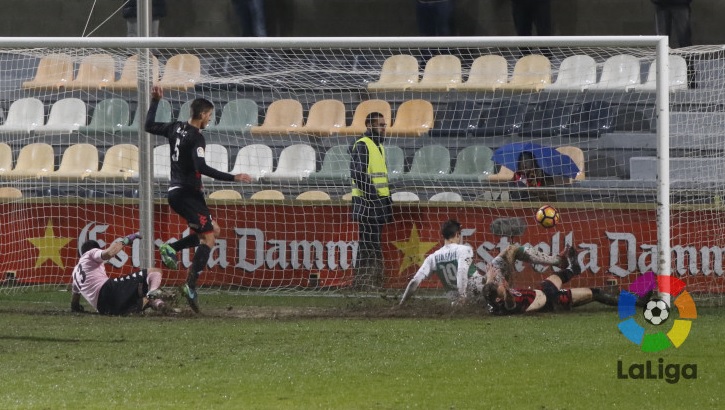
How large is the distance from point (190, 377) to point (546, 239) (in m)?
5.54

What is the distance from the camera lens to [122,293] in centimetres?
1018

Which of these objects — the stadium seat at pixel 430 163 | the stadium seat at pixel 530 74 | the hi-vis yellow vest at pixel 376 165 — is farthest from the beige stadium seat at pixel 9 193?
the stadium seat at pixel 530 74

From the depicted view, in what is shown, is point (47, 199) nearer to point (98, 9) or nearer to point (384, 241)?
point (384, 241)

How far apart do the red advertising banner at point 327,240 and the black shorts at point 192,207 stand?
192cm

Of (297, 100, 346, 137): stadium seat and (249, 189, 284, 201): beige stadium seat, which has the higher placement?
(297, 100, 346, 137): stadium seat

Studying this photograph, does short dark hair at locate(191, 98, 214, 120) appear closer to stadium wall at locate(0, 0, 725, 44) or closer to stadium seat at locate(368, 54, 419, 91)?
stadium seat at locate(368, 54, 419, 91)

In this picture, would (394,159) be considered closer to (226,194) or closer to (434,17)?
(226,194)

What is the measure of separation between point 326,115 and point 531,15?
9.69 ft

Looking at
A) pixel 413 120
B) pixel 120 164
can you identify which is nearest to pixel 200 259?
pixel 120 164

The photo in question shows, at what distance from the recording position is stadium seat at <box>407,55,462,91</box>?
12.9 metres

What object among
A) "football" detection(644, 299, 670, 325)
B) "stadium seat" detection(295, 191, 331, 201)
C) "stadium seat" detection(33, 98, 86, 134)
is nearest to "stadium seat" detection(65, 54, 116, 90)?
"stadium seat" detection(33, 98, 86, 134)

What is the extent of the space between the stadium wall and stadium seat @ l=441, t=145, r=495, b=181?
11.1 feet

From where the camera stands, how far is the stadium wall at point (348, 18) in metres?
15.5

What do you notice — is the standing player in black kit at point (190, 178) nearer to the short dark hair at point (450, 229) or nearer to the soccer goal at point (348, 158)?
the soccer goal at point (348, 158)
